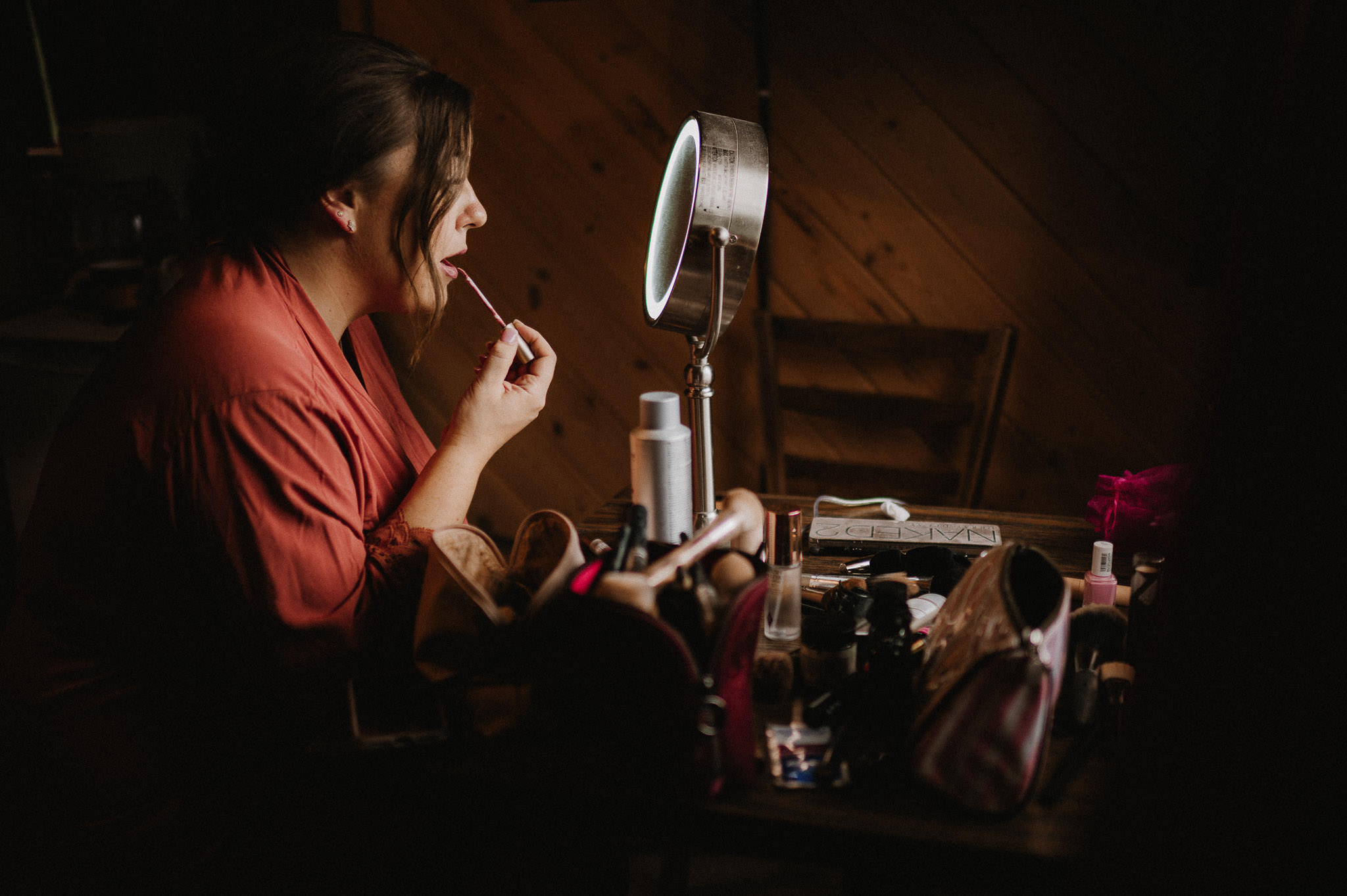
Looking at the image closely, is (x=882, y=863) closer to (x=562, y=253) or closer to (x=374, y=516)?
(x=374, y=516)

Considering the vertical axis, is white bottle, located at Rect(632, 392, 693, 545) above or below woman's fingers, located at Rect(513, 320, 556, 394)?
below

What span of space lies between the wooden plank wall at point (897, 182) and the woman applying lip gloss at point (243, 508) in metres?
1.24

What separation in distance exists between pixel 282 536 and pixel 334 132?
0.49 m

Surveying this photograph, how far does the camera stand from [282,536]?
3.02 ft

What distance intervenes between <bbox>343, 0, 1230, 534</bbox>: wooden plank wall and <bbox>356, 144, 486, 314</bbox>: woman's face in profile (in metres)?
1.22

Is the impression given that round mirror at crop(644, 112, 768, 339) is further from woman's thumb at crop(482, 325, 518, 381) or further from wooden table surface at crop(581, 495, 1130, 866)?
wooden table surface at crop(581, 495, 1130, 866)

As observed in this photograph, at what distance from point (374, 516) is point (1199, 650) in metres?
0.87

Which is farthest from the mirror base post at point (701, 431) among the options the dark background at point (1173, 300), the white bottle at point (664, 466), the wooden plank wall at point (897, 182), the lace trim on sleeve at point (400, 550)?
the wooden plank wall at point (897, 182)

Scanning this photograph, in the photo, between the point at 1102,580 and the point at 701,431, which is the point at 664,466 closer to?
the point at 701,431

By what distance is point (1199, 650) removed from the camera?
0.52 meters

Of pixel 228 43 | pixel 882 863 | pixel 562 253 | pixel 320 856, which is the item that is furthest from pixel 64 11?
pixel 882 863

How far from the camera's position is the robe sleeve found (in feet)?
3.01

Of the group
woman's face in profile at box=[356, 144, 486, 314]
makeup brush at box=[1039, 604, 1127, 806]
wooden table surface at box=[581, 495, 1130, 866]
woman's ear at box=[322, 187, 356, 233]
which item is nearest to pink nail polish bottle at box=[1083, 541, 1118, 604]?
makeup brush at box=[1039, 604, 1127, 806]

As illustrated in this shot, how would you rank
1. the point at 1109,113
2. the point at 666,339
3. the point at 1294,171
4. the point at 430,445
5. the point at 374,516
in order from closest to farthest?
the point at 1294,171
the point at 374,516
the point at 430,445
the point at 1109,113
the point at 666,339
